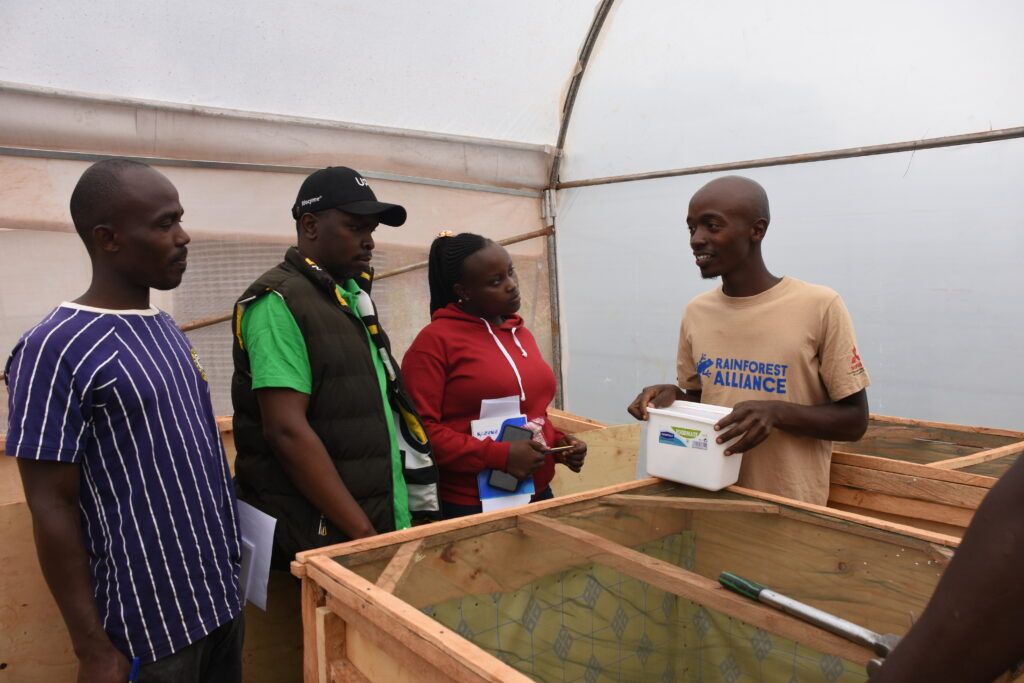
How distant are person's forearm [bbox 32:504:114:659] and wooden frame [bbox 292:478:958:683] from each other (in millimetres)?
337

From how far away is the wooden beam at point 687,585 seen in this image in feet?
3.71

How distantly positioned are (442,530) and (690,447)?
0.59 m

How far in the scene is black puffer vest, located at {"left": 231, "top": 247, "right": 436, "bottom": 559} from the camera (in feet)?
5.22

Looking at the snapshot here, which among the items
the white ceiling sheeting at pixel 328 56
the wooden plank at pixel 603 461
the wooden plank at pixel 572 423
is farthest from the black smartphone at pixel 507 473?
the white ceiling sheeting at pixel 328 56

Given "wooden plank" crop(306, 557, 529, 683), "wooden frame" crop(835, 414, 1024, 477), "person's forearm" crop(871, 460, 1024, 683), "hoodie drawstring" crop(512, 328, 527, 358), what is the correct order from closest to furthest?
"person's forearm" crop(871, 460, 1024, 683) < "wooden plank" crop(306, 557, 529, 683) < "hoodie drawstring" crop(512, 328, 527, 358) < "wooden frame" crop(835, 414, 1024, 477)

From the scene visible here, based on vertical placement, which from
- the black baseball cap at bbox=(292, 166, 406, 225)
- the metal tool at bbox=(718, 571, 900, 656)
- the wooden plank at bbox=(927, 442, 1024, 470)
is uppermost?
the black baseball cap at bbox=(292, 166, 406, 225)

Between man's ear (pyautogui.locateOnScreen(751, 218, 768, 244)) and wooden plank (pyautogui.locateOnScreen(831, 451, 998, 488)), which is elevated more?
man's ear (pyautogui.locateOnScreen(751, 218, 768, 244))

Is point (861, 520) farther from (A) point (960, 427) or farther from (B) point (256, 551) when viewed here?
(A) point (960, 427)

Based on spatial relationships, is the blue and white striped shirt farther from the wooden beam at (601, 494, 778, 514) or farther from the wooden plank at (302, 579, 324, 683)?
the wooden beam at (601, 494, 778, 514)

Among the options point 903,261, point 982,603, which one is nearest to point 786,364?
point 982,603

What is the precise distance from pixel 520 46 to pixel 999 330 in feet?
9.49

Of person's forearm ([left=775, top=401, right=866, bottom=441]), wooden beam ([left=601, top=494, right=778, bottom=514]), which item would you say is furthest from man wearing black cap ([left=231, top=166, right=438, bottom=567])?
person's forearm ([left=775, top=401, right=866, bottom=441])

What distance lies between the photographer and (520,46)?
4.30 meters

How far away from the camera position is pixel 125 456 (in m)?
1.27
